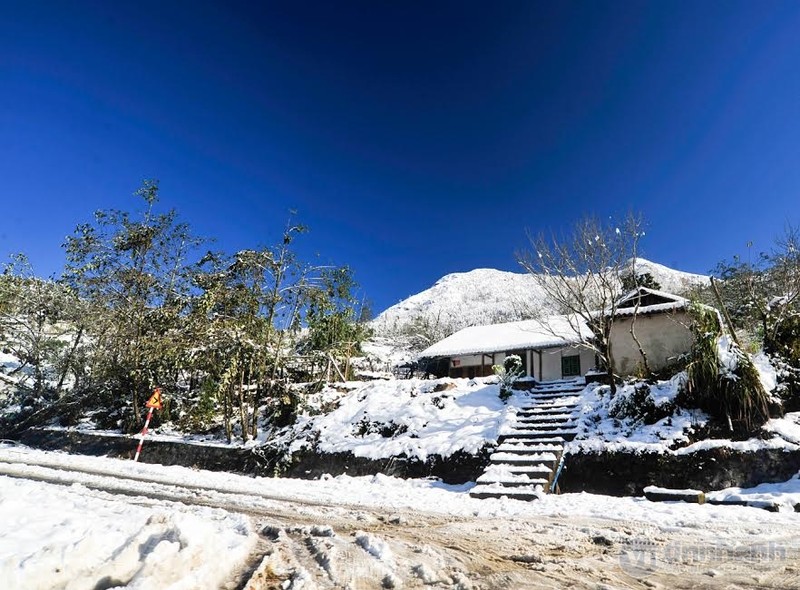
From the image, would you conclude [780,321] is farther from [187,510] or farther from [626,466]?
[187,510]

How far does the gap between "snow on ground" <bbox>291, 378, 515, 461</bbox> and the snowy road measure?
389cm

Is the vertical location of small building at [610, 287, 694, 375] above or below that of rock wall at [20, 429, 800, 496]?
above

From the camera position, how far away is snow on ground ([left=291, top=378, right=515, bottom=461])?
34.7ft

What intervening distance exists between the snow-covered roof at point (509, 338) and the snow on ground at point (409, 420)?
7601 mm

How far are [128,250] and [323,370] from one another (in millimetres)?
9141


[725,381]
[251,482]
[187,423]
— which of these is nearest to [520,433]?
[725,381]

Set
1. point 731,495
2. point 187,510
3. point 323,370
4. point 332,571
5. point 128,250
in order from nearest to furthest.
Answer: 1. point 332,571
2. point 187,510
3. point 731,495
4. point 128,250
5. point 323,370

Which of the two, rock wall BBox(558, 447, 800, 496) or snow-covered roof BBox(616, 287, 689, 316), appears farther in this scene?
snow-covered roof BBox(616, 287, 689, 316)

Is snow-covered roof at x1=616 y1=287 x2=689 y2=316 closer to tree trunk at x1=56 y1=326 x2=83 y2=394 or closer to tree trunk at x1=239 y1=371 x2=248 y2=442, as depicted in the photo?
tree trunk at x1=239 y1=371 x2=248 y2=442

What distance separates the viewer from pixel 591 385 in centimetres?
1158

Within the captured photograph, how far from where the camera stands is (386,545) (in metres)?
3.69

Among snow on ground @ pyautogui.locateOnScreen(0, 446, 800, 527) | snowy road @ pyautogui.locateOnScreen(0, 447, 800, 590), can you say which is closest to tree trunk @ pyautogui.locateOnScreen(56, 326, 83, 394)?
snow on ground @ pyautogui.locateOnScreen(0, 446, 800, 527)

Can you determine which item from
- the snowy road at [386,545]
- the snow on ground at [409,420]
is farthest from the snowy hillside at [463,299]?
the snowy road at [386,545]

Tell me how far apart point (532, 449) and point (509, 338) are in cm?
1308
